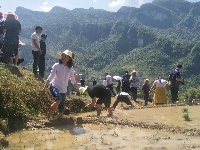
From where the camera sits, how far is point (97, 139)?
639cm

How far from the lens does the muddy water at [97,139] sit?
593 centimetres

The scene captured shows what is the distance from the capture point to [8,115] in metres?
7.36

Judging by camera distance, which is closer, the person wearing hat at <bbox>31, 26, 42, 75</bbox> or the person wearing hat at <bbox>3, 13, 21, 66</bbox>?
the person wearing hat at <bbox>3, 13, 21, 66</bbox>

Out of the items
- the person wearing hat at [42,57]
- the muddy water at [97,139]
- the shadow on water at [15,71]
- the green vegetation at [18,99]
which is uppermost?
the person wearing hat at [42,57]

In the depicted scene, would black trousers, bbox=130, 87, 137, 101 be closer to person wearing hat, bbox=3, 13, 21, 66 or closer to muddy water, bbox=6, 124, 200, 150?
person wearing hat, bbox=3, 13, 21, 66

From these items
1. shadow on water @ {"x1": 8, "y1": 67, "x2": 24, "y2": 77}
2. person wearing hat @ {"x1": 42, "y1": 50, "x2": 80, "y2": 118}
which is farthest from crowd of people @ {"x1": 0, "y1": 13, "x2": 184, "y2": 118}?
shadow on water @ {"x1": 8, "y1": 67, "x2": 24, "y2": 77}

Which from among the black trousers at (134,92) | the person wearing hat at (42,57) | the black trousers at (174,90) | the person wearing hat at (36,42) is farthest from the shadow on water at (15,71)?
the black trousers at (134,92)

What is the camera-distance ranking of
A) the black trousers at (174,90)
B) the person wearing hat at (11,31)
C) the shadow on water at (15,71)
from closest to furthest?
the shadow on water at (15,71), the person wearing hat at (11,31), the black trousers at (174,90)

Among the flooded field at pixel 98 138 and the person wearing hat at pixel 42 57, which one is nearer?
the flooded field at pixel 98 138

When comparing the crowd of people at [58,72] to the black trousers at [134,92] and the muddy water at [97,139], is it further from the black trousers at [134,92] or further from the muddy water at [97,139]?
the black trousers at [134,92]

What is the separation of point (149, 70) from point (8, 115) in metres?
125

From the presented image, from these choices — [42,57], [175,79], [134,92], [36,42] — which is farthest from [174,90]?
[36,42]

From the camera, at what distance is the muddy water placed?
19.4 feet

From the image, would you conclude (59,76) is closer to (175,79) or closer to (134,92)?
(175,79)
